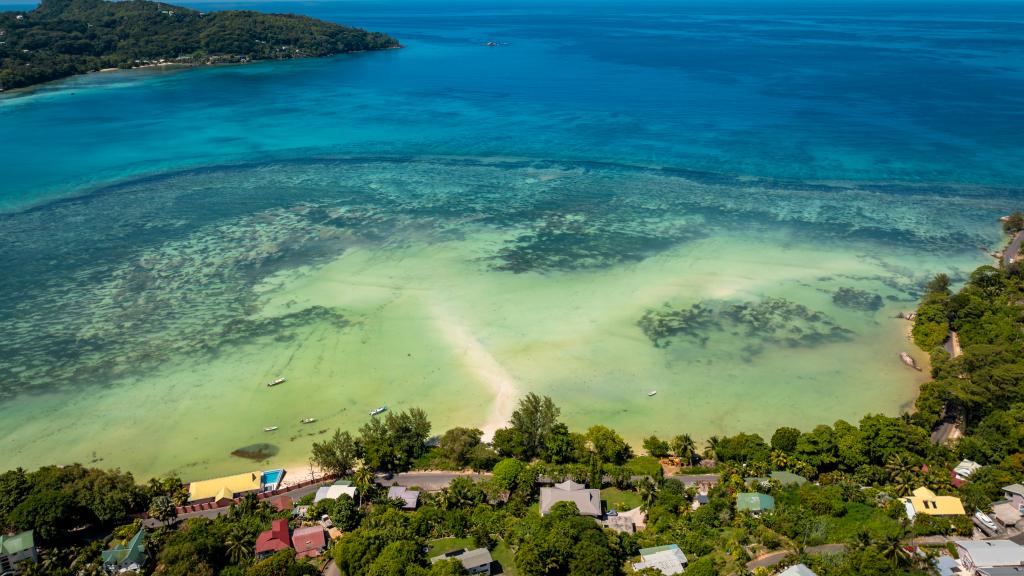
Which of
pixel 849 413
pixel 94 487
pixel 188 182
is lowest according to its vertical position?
pixel 849 413

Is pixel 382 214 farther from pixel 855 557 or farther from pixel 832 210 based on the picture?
pixel 855 557

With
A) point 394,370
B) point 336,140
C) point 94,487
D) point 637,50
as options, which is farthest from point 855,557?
point 637,50

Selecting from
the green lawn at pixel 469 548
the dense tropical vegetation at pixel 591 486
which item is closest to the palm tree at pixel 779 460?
the dense tropical vegetation at pixel 591 486

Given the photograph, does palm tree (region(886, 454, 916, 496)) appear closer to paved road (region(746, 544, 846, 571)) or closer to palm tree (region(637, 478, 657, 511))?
paved road (region(746, 544, 846, 571))

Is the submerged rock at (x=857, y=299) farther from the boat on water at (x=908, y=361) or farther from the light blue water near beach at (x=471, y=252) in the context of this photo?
the boat on water at (x=908, y=361)

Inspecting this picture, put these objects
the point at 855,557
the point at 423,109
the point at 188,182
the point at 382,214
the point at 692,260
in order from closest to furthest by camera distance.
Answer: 1. the point at 855,557
2. the point at 692,260
3. the point at 382,214
4. the point at 188,182
5. the point at 423,109
